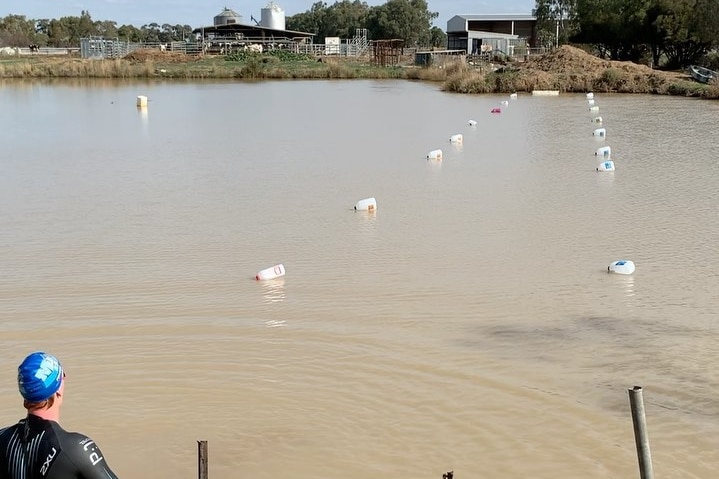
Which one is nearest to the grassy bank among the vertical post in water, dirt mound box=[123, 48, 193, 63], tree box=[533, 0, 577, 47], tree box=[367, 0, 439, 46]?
dirt mound box=[123, 48, 193, 63]

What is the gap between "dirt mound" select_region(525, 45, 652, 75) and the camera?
39.6 m

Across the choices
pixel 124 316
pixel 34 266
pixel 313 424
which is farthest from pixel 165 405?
pixel 34 266

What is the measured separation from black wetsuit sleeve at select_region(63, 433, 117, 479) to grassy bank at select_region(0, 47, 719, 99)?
34655 mm

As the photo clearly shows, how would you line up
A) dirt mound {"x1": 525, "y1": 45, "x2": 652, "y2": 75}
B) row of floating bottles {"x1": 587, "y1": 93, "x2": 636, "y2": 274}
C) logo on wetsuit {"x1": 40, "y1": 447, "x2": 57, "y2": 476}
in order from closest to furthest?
logo on wetsuit {"x1": 40, "y1": 447, "x2": 57, "y2": 476}
row of floating bottles {"x1": 587, "y1": 93, "x2": 636, "y2": 274}
dirt mound {"x1": 525, "y1": 45, "x2": 652, "y2": 75}

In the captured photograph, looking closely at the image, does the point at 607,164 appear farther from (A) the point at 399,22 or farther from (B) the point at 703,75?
(A) the point at 399,22

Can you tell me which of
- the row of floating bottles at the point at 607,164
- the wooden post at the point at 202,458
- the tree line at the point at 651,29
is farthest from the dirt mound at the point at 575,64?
the wooden post at the point at 202,458

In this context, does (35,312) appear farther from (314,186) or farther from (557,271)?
(314,186)

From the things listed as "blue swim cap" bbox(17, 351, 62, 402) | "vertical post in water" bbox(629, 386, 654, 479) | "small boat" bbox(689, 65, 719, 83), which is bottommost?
"vertical post in water" bbox(629, 386, 654, 479)

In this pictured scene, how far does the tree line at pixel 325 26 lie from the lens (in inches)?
3925

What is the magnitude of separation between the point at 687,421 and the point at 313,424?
102 inches

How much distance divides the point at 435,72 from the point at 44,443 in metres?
49.9

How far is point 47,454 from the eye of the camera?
2848mm

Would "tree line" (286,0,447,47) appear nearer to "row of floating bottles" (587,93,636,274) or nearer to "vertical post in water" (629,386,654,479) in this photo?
"row of floating bottles" (587,93,636,274)

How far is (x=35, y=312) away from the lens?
8.10 m
